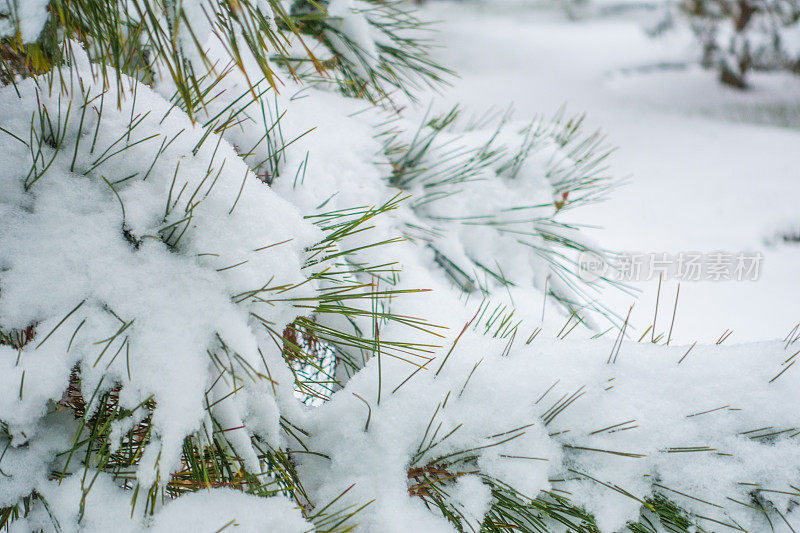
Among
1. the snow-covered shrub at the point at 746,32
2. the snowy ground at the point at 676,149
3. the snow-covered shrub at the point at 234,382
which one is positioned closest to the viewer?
the snow-covered shrub at the point at 234,382

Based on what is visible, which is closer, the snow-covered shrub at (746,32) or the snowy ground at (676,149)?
the snowy ground at (676,149)

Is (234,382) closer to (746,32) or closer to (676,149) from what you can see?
(676,149)

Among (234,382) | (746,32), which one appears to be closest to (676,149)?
(746,32)

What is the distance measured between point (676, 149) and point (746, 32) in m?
1.20

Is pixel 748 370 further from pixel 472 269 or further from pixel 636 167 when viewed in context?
pixel 636 167

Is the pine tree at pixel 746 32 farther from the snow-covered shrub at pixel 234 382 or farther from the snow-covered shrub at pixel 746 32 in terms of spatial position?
the snow-covered shrub at pixel 234 382

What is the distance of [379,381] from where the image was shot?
550mm

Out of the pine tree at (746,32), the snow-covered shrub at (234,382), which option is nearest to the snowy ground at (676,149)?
the pine tree at (746,32)

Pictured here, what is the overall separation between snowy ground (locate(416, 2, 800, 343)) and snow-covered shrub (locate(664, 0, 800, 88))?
1.46 feet

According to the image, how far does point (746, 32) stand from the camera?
4312 millimetres

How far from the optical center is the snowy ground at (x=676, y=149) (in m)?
2.49

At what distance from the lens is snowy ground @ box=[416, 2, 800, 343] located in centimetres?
249

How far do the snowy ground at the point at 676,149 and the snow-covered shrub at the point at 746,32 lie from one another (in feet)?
1.46

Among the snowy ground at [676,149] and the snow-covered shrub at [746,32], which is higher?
the snow-covered shrub at [746,32]
